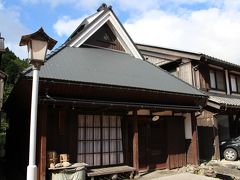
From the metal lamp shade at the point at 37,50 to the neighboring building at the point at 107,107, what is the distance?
11.7 feet

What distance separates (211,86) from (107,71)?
29.4ft

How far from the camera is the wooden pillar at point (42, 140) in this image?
9.45 m

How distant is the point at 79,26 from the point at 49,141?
359 inches

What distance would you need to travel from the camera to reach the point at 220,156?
16.8 m

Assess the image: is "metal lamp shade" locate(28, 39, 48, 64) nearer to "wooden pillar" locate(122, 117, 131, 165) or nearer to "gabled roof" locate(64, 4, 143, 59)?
"wooden pillar" locate(122, 117, 131, 165)

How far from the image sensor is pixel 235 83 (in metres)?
21.1

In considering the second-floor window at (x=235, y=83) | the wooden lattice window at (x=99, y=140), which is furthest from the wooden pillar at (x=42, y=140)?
the second-floor window at (x=235, y=83)

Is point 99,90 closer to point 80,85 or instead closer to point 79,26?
point 80,85

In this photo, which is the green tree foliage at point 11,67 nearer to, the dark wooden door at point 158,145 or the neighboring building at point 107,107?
the neighboring building at point 107,107

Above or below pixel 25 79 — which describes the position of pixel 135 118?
below

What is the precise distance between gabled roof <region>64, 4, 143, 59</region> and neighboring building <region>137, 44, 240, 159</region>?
11.9 feet

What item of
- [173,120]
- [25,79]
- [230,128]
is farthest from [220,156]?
[25,79]

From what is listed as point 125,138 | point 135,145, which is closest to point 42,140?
point 135,145

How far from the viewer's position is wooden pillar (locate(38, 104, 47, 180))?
9.45 metres
